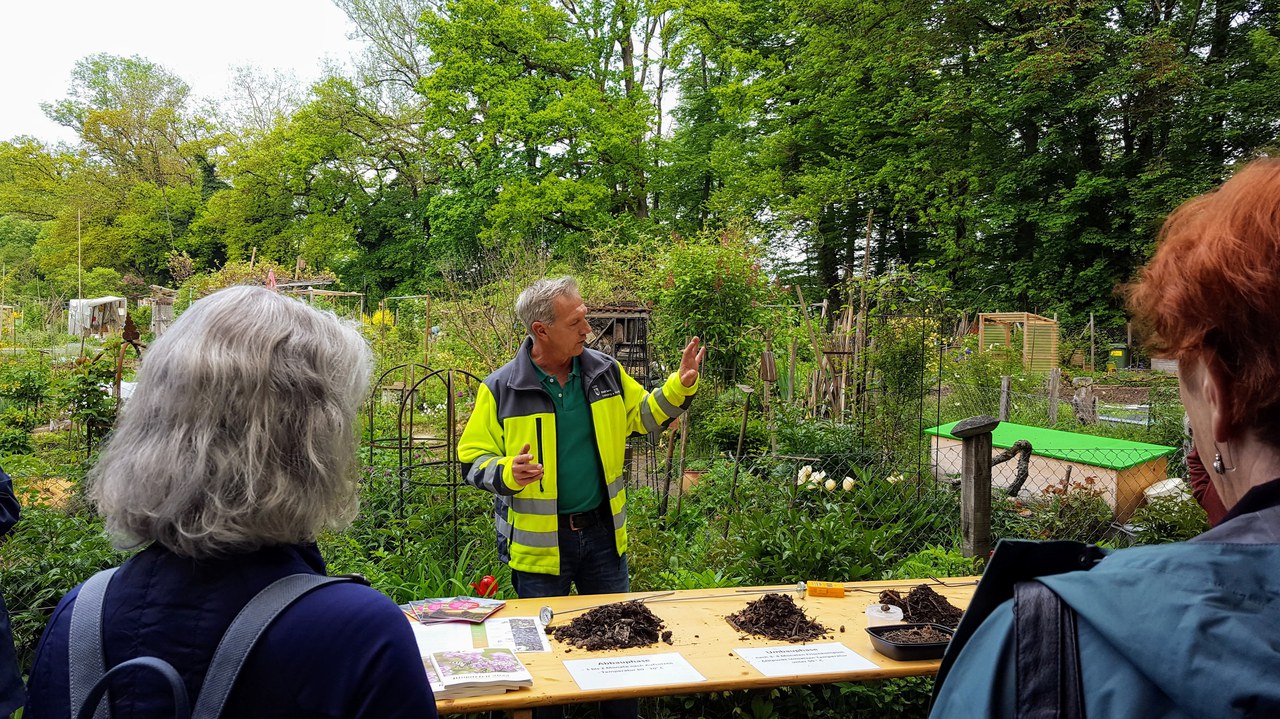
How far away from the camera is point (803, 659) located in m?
2.39

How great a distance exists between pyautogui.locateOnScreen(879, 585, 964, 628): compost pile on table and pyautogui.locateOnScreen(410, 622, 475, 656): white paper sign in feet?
4.98

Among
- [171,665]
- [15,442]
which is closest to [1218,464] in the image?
[171,665]

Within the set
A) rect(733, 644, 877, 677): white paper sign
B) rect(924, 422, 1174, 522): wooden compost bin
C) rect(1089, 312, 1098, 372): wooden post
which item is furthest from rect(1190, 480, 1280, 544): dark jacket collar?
rect(1089, 312, 1098, 372): wooden post

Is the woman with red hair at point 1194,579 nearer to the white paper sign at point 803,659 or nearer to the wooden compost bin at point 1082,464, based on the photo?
the white paper sign at point 803,659

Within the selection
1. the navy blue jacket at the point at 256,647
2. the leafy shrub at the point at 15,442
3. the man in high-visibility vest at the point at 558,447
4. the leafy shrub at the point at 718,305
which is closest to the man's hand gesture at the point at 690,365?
the man in high-visibility vest at the point at 558,447

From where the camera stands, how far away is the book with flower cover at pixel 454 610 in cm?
266

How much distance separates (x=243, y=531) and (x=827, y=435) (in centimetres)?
624

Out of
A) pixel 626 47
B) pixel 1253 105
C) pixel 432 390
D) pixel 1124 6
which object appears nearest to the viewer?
pixel 432 390

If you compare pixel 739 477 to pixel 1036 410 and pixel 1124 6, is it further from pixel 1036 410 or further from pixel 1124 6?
pixel 1124 6

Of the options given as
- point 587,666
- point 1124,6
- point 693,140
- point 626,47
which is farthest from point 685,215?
point 587,666

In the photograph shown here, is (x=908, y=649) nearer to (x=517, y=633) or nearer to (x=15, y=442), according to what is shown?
(x=517, y=633)

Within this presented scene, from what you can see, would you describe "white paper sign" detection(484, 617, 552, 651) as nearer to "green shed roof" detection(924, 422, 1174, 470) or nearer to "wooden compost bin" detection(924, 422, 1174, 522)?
"wooden compost bin" detection(924, 422, 1174, 522)

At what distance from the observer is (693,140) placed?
2256 cm

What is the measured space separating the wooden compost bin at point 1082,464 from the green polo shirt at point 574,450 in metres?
3.43
